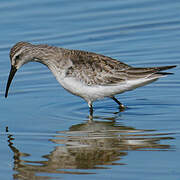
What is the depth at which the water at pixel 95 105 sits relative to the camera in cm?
875

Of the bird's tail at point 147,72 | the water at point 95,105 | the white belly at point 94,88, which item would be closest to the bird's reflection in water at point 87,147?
the water at point 95,105

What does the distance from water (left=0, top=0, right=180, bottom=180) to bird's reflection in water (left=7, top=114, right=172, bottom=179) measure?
0.02 metres

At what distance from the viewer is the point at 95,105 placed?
40.6 feet

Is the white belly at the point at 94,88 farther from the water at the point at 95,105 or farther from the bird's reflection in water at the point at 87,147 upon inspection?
the bird's reflection in water at the point at 87,147

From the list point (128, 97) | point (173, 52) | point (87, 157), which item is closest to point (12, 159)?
point (87, 157)

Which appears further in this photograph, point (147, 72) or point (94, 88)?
point (94, 88)

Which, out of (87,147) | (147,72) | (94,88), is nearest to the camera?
(87,147)

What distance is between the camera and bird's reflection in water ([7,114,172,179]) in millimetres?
8664

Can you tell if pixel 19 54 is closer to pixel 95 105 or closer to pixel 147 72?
pixel 95 105

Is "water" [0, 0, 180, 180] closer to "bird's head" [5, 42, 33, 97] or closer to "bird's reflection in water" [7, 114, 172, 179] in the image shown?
"bird's reflection in water" [7, 114, 172, 179]

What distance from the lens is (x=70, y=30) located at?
1603 centimetres

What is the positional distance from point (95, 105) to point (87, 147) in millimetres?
2900

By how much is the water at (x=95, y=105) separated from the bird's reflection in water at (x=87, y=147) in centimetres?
2

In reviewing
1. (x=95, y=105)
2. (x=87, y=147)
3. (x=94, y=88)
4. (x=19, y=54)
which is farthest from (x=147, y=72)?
(x=19, y=54)
